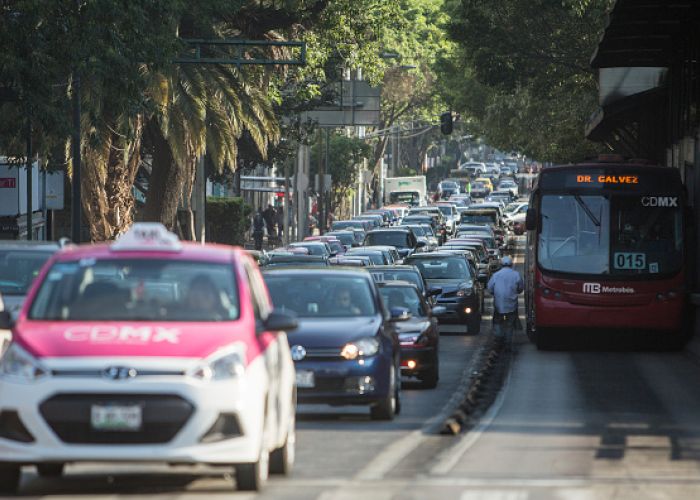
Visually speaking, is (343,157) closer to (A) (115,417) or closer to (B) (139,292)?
(B) (139,292)

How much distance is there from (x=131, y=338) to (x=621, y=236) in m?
20.2

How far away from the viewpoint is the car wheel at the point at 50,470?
12000 millimetres

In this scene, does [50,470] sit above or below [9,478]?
below

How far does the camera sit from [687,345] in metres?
32.0

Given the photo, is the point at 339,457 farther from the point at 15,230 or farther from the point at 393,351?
the point at 15,230

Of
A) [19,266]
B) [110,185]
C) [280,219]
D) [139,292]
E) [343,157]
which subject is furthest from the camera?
[343,157]

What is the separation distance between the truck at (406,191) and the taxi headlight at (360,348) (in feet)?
318

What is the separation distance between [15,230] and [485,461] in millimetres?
30650

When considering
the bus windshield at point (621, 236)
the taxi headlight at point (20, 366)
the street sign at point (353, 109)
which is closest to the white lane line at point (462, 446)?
the taxi headlight at point (20, 366)

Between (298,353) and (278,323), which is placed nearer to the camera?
(278,323)

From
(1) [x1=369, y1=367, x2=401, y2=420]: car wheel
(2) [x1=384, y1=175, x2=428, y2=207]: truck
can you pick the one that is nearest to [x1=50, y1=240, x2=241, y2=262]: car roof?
(1) [x1=369, y1=367, x2=401, y2=420]: car wheel

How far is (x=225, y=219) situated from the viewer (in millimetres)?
68750

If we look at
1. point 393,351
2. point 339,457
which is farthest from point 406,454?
point 393,351

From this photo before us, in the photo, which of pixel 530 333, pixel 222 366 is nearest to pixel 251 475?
pixel 222 366
